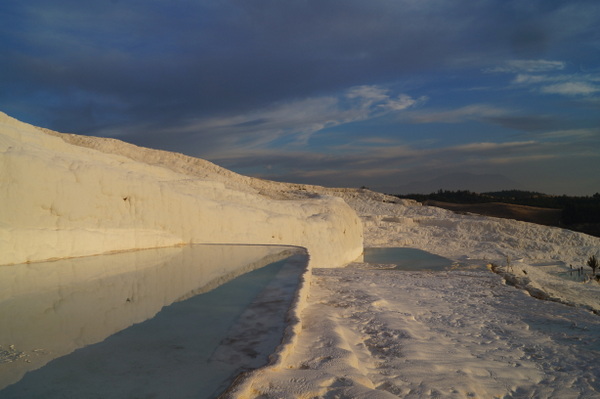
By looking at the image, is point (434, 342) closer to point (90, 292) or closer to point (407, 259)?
point (90, 292)

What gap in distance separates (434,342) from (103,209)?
5925 millimetres

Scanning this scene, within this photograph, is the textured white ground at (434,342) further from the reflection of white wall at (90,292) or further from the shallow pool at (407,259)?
the shallow pool at (407,259)

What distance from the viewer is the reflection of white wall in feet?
10.7

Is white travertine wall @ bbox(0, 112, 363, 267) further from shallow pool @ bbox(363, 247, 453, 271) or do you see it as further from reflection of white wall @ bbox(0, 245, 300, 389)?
shallow pool @ bbox(363, 247, 453, 271)

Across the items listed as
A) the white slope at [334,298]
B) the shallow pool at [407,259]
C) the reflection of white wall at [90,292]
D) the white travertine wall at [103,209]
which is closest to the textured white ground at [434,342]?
the white slope at [334,298]

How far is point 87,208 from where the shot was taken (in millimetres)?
7496

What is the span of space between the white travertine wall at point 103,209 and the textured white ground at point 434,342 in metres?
2.92

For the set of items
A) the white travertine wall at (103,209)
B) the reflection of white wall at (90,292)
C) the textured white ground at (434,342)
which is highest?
the white travertine wall at (103,209)

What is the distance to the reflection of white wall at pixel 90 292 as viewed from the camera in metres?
3.25

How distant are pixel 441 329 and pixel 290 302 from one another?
2.00 m

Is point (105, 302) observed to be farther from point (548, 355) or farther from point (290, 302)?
point (548, 355)

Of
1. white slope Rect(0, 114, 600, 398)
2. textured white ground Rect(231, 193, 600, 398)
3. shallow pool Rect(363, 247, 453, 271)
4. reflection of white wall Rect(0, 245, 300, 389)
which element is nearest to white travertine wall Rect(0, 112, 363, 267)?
white slope Rect(0, 114, 600, 398)

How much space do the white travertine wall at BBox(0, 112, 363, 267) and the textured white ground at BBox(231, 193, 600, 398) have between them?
9.57ft

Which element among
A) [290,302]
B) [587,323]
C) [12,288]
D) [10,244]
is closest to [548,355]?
[587,323]
